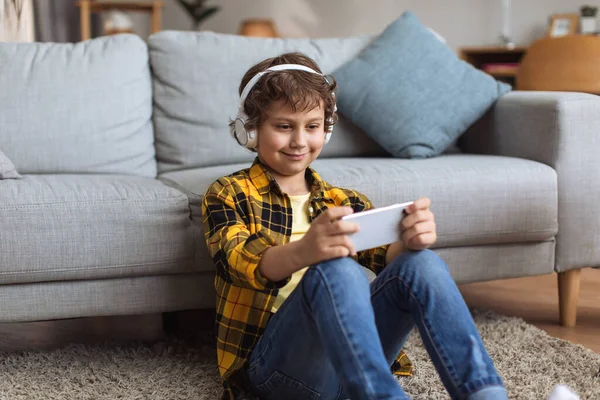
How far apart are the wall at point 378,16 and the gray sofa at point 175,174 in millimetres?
2945

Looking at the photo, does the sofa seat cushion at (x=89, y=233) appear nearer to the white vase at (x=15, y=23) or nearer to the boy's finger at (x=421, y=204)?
the boy's finger at (x=421, y=204)

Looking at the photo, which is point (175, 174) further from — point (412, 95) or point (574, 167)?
point (574, 167)

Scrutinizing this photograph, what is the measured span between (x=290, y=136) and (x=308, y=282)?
14.6 inches

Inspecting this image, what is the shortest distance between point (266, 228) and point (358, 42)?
129 centimetres

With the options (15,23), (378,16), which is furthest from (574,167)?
(378,16)

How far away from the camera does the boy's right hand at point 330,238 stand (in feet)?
3.98

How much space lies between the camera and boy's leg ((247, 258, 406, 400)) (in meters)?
1.18

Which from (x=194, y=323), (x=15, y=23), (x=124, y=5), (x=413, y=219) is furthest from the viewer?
(x=124, y=5)

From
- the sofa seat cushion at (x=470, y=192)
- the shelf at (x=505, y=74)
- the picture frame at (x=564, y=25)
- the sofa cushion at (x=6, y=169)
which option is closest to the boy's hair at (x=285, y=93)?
the sofa seat cushion at (x=470, y=192)

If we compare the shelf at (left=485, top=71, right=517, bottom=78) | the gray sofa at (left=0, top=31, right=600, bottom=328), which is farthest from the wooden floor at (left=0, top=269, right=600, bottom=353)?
the shelf at (left=485, top=71, right=517, bottom=78)

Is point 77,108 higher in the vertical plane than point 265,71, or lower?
lower

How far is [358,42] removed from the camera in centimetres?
263

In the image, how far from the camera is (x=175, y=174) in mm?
2238

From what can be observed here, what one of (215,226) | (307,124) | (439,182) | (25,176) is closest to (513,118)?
(439,182)
